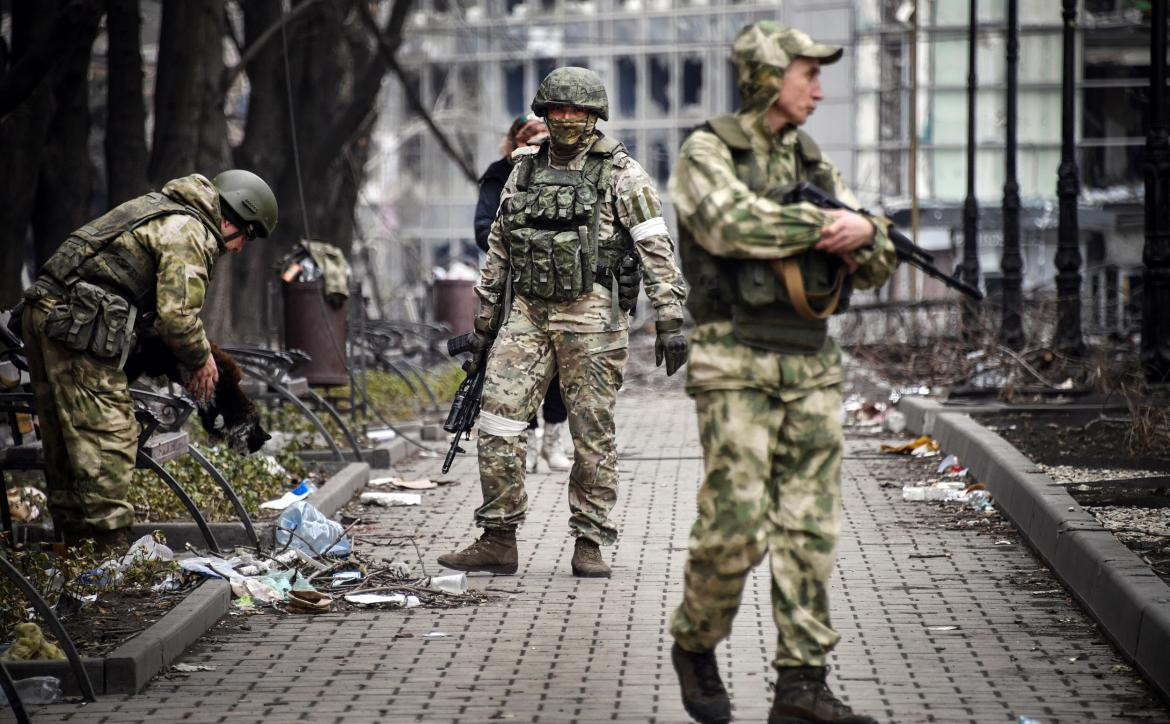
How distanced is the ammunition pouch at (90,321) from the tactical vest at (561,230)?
70.0 inches

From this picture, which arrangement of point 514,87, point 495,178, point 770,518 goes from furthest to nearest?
point 514,87 → point 495,178 → point 770,518

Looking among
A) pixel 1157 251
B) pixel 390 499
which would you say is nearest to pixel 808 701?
pixel 390 499

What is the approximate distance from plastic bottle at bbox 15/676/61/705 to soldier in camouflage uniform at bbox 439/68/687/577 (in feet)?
8.54

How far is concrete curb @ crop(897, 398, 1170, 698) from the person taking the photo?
6.14m

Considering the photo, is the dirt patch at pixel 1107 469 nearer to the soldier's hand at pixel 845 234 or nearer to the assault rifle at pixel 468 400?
the soldier's hand at pixel 845 234

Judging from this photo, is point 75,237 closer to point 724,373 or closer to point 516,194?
point 516,194

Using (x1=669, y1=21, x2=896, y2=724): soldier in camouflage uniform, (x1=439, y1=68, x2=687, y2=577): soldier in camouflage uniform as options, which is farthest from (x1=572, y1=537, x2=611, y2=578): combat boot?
(x1=669, y1=21, x2=896, y2=724): soldier in camouflage uniform

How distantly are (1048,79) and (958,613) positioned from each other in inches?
1733

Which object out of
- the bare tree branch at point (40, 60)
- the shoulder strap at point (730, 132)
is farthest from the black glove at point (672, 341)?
the bare tree branch at point (40, 60)

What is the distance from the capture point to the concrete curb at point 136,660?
608 centimetres

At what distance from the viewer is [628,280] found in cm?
843

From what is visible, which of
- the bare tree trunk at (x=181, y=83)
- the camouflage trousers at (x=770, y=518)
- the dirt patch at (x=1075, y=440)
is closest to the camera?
the camouflage trousers at (x=770, y=518)

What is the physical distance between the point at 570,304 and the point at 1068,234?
1020 centimetres

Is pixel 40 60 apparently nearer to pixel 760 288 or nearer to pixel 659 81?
pixel 760 288
